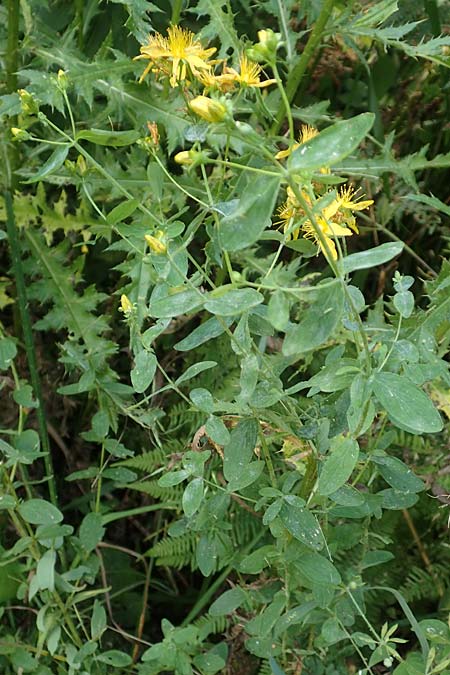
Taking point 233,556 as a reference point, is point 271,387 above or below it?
above

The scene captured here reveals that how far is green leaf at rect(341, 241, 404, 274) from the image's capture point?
652 mm

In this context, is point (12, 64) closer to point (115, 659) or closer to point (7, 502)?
point (7, 502)

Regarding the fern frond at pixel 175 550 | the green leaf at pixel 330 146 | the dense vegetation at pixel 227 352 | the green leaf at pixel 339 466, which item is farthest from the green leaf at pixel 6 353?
the green leaf at pixel 330 146

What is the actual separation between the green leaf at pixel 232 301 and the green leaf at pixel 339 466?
0.16 metres

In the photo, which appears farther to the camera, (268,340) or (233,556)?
(268,340)

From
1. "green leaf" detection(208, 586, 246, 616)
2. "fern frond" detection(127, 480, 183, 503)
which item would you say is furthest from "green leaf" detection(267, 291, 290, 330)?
"fern frond" detection(127, 480, 183, 503)

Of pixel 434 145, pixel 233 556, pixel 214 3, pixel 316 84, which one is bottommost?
pixel 233 556

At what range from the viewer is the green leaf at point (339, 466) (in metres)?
0.72

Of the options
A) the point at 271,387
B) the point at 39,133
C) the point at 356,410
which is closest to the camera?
the point at 356,410

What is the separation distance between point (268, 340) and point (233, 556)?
1.36ft

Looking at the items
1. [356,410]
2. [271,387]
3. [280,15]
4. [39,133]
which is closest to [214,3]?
[280,15]

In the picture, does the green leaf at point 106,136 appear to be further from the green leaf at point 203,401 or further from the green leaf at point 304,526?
the green leaf at point 304,526

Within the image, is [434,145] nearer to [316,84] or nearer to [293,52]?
[316,84]

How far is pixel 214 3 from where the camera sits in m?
1.36
